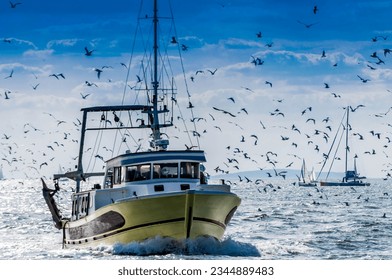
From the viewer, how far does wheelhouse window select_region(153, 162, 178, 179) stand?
42.8 metres

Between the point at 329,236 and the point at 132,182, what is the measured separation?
1764cm

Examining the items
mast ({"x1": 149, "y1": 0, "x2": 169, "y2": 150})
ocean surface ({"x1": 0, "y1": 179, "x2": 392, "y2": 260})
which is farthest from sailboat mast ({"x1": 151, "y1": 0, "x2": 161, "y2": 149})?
ocean surface ({"x1": 0, "y1": 179, "x2": 392, "y2": 260})

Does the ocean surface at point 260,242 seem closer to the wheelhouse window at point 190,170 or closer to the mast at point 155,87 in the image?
the wheelhouse window at point 190,170

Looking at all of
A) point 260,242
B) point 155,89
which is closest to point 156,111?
point 155,89

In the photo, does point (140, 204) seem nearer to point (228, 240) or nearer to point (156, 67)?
point (228, 240)

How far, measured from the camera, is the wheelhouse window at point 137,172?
141ft

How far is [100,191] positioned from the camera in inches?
1750

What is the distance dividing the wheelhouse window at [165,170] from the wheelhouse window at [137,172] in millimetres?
318

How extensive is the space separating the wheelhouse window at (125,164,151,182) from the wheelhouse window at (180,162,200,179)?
1.54 meters

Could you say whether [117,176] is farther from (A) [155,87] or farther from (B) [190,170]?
(A) [155,87]

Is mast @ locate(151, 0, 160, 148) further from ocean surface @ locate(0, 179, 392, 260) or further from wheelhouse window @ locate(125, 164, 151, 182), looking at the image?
ocean surface @ locate(0, 179, 392, 260)

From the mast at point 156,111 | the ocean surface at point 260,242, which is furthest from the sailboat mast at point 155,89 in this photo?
the ocean surface at point 260,242

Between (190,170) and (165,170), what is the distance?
1231 mm

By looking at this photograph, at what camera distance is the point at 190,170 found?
43375mm
